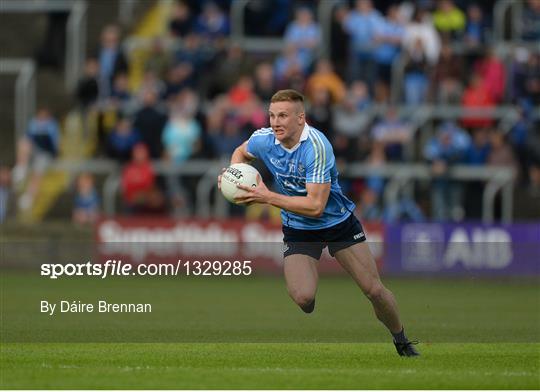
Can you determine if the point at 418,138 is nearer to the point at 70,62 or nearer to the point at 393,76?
the point at 393,76

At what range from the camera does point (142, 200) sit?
26172mm

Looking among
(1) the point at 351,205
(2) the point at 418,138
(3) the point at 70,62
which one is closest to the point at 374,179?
(2) the point at 418,138

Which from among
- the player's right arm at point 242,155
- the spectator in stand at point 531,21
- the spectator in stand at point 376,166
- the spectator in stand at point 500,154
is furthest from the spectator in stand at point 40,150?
the player's right arm at point 242,155

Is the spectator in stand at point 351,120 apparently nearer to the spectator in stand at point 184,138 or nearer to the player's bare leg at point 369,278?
the spectator in stand at point 184,138

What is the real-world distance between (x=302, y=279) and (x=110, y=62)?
16292 mm

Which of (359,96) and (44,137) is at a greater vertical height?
(359,96)

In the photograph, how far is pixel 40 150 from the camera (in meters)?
27.5

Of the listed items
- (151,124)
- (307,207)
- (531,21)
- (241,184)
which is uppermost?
(241,184)

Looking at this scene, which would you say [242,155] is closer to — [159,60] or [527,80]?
[527,80]

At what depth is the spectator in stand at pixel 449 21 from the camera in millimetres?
27469

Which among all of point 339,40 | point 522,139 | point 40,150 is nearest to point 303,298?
point 522,139

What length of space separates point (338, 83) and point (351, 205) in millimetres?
13570

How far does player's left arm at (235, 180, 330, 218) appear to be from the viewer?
1248 centimetres

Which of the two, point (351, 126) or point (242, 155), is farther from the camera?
point (351, 126)
